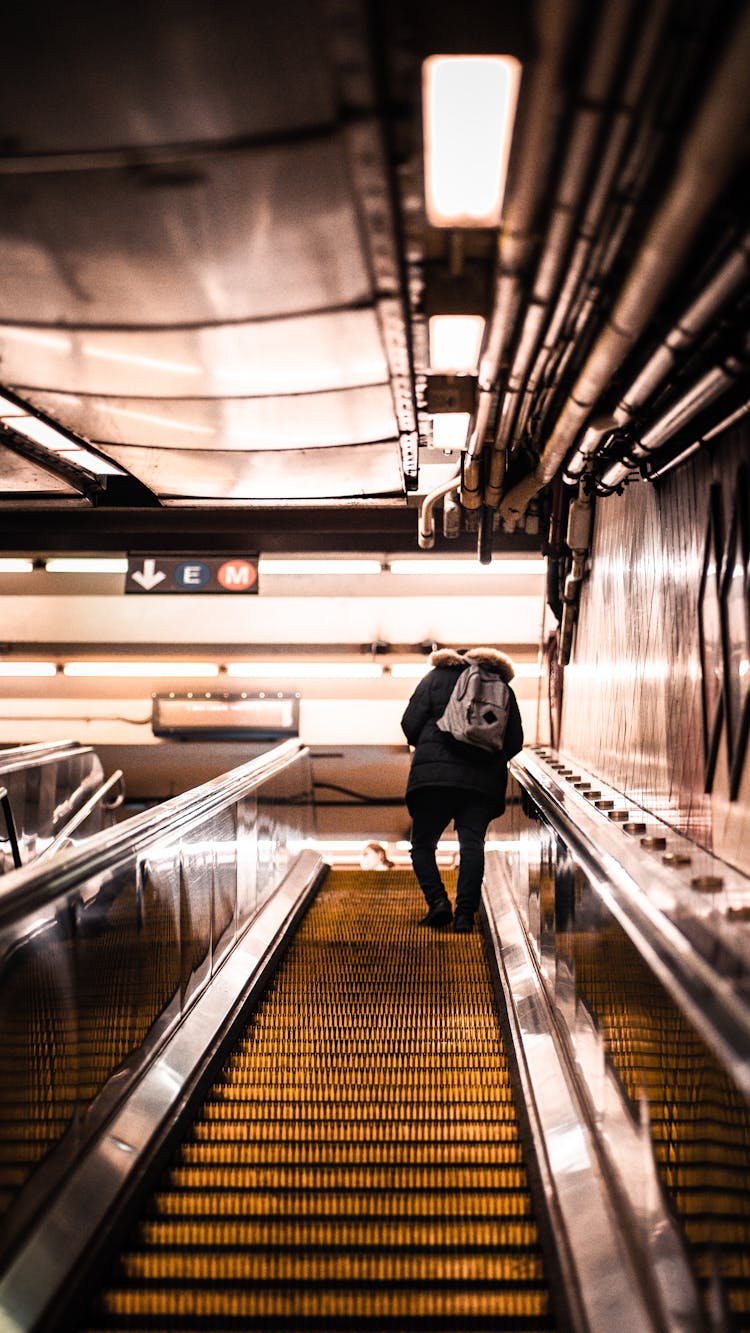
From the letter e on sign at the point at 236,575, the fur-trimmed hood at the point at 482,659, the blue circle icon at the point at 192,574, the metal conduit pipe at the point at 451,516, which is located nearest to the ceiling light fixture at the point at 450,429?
the fur-trimmed hood at the point at 482,659

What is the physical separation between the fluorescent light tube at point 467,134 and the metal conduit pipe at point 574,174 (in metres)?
0.16

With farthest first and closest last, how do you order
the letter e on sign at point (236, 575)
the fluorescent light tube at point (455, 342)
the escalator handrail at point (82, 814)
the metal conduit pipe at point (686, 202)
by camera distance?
the letter e on sign at point (236, 575) < the escalator handrail at point (82, 814) < the fluorescent light tube at point (455, 342) < the metal conduit pipe at point (686, 202)

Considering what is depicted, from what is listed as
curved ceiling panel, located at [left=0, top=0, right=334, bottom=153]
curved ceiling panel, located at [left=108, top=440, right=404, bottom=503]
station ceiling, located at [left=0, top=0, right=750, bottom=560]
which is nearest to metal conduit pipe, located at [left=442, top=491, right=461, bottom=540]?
curved ceiling panel, located at [left=108, top=440, right=404, bottom=503]

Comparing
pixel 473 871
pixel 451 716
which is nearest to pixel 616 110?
pixel 451 716

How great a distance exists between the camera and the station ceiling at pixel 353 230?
81.1 inches

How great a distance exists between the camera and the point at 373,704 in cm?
943

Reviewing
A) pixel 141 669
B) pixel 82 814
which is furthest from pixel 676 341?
pixel 141 669

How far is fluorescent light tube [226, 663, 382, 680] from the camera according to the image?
31.0 feet

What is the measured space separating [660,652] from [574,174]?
202 centimetres

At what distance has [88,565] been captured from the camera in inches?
375

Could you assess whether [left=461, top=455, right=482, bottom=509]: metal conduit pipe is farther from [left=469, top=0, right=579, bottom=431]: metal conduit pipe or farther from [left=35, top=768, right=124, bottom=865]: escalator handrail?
[left=35, top=768, right=124, bottom=865]: escalator handrail

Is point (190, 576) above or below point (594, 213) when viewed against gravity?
below

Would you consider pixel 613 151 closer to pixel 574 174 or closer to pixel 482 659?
pixel 574 174

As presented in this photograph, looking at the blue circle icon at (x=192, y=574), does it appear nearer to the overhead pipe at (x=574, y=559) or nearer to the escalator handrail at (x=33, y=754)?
the escalator handrail at (x=33, y=754)
